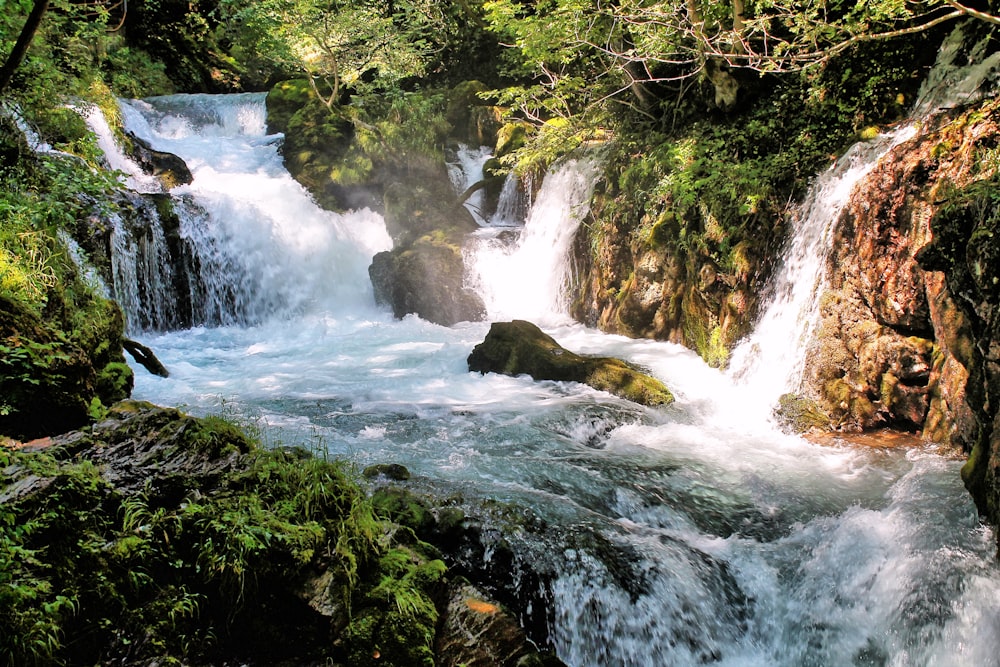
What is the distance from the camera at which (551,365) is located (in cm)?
870

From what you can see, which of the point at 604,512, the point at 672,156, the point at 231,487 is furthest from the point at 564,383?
the point at 231,487

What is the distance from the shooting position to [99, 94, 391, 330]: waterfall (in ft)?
39.0

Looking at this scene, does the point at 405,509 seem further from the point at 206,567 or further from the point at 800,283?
the point at 800,283

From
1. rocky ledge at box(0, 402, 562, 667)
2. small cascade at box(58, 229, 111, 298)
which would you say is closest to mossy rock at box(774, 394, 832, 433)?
rocky ledge at box(0, 402, 562, 667)

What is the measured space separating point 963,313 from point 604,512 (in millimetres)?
3470

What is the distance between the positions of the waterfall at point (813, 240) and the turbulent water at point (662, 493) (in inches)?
18.7

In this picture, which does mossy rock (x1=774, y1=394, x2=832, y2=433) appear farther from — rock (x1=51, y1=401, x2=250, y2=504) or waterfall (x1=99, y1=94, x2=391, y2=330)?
waterfall (x1=99, y1=94, x2=391, y2=330)

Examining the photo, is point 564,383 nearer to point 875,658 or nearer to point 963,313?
point 963,313

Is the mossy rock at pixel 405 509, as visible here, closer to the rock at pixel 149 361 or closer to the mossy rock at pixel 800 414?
the mossy rock at pixel 800 414

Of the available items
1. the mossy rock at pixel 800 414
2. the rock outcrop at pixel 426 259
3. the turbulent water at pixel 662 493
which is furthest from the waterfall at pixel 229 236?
the mossy rock at pixel 800 414

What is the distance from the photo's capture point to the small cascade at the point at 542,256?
13.1 m

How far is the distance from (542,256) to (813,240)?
7.27m

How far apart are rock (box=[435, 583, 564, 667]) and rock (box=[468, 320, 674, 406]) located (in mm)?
4971

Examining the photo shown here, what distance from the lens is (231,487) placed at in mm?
3000
